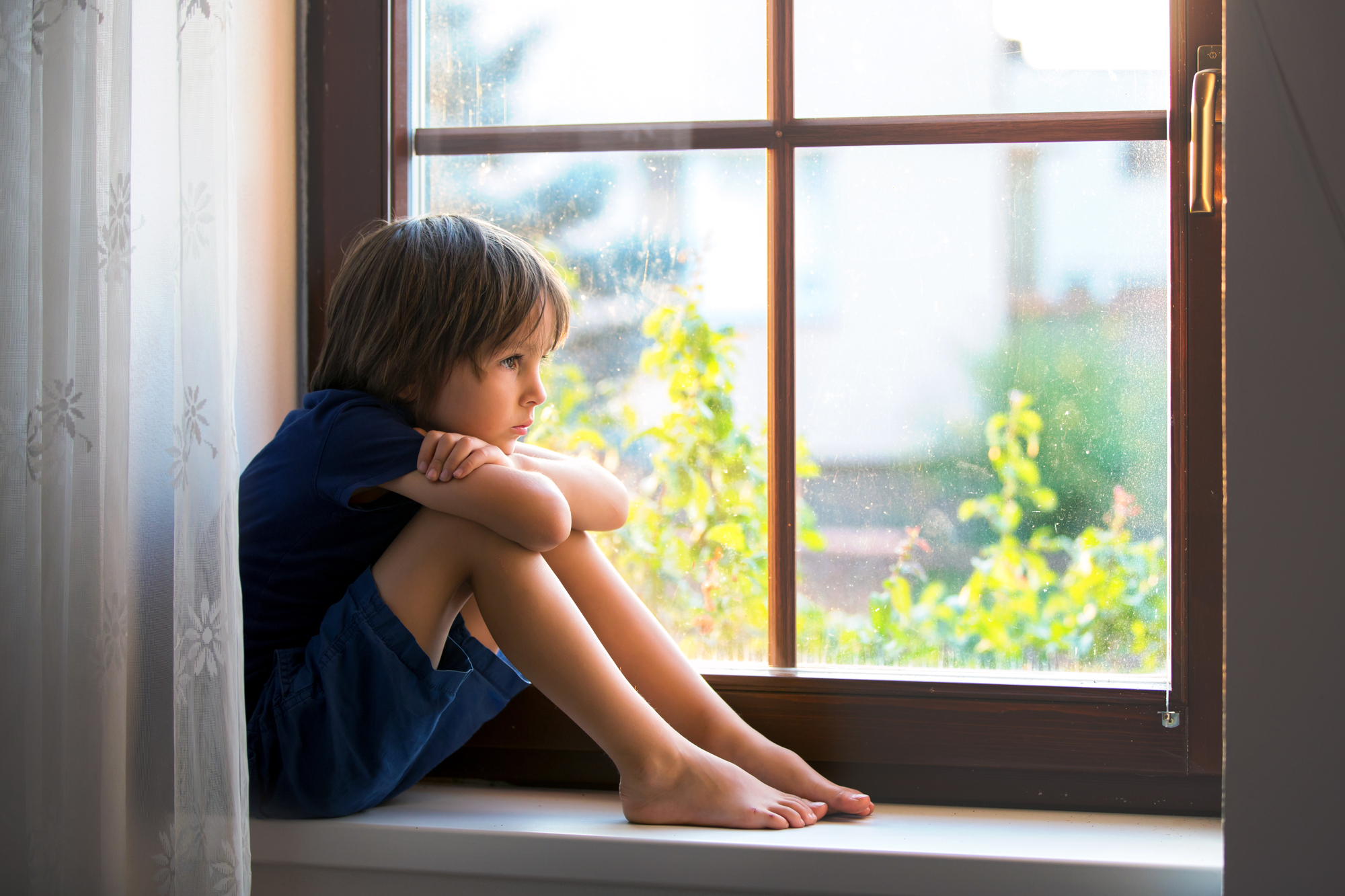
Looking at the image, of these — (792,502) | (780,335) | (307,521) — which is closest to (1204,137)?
(780,335)

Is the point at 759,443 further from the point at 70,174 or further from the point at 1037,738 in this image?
the point at 70,174

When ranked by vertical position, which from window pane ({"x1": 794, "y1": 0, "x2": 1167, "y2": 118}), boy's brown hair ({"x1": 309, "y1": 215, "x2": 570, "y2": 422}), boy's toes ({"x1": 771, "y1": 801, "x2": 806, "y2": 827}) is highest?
window pane ({"x1": 794, "y1": 0, "x2": 1167, "y2": 118})

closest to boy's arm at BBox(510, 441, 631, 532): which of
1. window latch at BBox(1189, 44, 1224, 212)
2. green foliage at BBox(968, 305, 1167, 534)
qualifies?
green foliage at BBox(968, 305, 1167, 534)

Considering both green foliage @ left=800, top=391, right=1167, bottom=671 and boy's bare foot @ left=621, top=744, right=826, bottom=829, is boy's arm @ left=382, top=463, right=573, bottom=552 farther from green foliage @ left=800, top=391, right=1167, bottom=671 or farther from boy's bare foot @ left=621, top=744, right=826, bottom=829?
green foliage @ left=800, top=391, right=1167, bottom=671

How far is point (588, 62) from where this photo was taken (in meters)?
1.17

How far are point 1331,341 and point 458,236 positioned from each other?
2.73 feet

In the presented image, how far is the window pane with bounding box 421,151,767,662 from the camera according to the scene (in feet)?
3.79

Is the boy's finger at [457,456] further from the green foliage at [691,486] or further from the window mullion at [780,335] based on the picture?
the window mullion at [780,335]

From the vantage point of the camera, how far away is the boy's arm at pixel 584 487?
1027 mm

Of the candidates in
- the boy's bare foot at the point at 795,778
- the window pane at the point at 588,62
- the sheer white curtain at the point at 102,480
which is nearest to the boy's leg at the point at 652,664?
the boy's bare foot at the point at 795,778

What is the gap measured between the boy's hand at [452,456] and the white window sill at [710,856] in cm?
36

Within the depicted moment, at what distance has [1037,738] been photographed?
106 centimetres

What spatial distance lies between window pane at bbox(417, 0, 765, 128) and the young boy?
245mm

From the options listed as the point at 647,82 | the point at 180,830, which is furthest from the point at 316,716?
the point at 647,82
